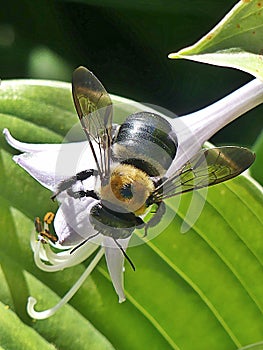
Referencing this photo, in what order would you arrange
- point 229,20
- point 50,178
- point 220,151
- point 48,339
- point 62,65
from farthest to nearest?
point 62,65 < point 48,339 < point 50,178 < point 220,151 < point 229,20

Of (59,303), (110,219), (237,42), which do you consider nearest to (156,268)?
(59,303)

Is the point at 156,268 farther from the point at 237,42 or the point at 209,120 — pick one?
the point at 237,42

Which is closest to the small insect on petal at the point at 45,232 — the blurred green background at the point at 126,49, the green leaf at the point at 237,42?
the green leaf at the point at 237,42

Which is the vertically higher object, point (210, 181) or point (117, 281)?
point (210, 181)

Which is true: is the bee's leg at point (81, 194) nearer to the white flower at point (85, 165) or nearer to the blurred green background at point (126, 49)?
the white flower at point (85, 165)

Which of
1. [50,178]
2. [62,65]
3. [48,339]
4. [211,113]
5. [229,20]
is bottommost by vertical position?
[48,339]

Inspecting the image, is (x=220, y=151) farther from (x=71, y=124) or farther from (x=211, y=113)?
(x=71, y=124)

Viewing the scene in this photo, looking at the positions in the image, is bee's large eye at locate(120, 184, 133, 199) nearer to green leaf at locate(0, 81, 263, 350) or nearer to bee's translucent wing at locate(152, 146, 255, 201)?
bee's translucent wing at locate(152, 146, 255, 201)

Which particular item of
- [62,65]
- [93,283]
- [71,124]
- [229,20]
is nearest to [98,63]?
[62,65]
